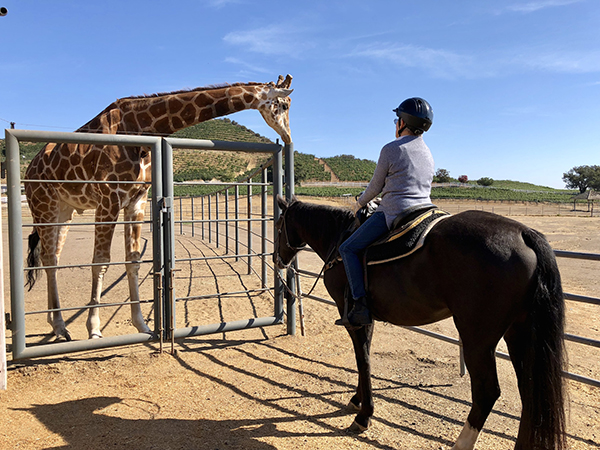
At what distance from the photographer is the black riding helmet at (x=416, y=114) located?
2.87 meters

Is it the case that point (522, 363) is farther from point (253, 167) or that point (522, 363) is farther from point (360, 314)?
point (253, 167)

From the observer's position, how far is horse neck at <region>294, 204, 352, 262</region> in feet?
11.4

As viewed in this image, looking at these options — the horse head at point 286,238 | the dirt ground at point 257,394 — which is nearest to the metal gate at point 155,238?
the dirt ground at point 257,394

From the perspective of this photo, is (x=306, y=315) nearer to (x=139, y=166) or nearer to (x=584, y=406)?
(x=139, y=166)

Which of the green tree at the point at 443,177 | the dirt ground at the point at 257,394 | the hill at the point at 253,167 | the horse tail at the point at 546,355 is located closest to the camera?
the horse tail at the point at 546,355

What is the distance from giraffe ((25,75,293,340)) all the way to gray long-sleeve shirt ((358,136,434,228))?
2.75 metres

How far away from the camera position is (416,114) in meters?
2.87

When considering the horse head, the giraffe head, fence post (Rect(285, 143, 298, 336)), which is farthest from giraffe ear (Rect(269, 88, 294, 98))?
the horse head

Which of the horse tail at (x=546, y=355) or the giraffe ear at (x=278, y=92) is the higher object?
the giraffe ear at (x=278, y=92)

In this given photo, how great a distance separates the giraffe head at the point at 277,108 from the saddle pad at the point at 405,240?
9.48 ft

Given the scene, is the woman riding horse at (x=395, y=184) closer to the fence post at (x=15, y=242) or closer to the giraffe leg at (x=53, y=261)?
the fence post at (x=15, y=242)

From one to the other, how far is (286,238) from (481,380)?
2.11 metres

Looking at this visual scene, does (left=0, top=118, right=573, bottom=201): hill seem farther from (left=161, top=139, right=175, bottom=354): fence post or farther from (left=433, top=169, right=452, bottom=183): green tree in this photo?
(left=161, top=139, right=175, bottom=354): fence post

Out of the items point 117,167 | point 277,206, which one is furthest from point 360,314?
point 117,167
